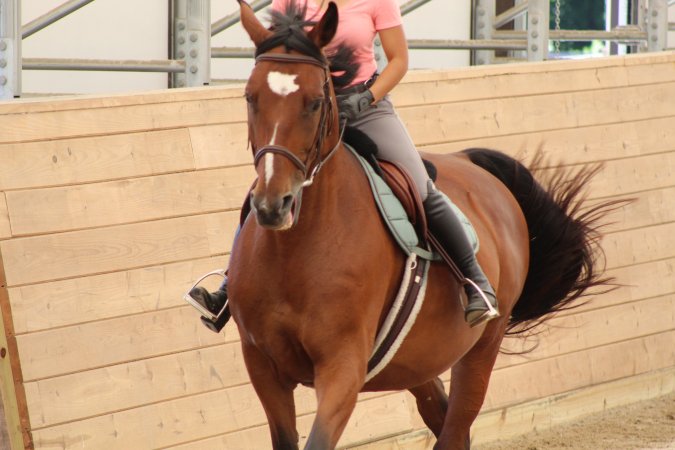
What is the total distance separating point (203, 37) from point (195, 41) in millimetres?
45

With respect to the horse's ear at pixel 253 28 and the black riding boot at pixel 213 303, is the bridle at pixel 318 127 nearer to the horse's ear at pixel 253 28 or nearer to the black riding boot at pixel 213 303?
the horse's ear at pixel 253 28

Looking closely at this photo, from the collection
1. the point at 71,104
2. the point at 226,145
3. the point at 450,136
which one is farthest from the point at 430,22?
the point at 71,104

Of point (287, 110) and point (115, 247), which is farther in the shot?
point (115, 247)

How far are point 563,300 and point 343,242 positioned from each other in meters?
2.11

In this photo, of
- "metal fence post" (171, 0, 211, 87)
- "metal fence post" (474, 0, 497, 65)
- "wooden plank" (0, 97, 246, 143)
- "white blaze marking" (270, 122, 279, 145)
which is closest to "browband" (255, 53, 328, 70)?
"white blaze marking" (270, 122, 279, 145)

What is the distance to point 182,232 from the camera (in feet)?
17.1

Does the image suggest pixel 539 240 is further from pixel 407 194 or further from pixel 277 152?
pixel 277 152

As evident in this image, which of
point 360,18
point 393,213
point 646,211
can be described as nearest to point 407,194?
point 393,213

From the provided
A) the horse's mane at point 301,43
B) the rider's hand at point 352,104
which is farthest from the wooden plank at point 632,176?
the horse's mane at point 301,43

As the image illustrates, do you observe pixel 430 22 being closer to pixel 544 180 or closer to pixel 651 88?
pixel 651 88

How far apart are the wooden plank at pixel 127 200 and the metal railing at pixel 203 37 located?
686 mm

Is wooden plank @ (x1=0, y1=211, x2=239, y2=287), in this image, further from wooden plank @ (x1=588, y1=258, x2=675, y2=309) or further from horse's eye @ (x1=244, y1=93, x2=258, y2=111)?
wooden plank @ (x1=588, y1=258, x2=675, y2=309)

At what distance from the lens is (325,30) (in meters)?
3.63

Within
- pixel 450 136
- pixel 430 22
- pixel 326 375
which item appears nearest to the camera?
pixel 326 375
